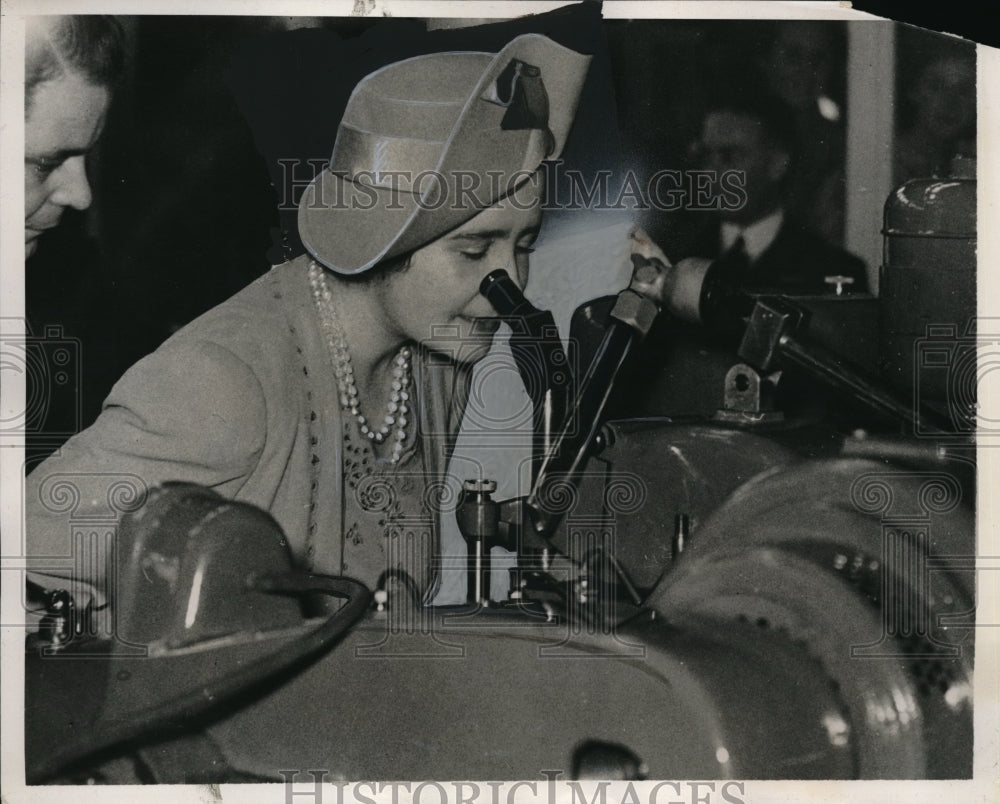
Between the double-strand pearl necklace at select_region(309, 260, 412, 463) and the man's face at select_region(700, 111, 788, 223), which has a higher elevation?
the man's face at select_region(700, 111, 788, 223)

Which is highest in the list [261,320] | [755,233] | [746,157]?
[746,157]

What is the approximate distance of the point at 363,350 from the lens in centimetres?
180

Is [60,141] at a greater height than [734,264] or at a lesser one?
greater

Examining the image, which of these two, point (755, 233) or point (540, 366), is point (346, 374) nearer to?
point (540, 366)

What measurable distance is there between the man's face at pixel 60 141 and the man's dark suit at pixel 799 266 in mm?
995

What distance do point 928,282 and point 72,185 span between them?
1.37 meters

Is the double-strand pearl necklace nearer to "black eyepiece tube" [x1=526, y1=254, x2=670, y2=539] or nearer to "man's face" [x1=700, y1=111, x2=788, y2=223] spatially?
"black eyepiece tube" [x1=526, y1=254, x2=670, y2=539]

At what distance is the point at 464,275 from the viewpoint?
5.84ft

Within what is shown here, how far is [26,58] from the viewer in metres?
1.78

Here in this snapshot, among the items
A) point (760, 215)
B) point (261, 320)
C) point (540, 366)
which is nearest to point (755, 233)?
point (760, 215)

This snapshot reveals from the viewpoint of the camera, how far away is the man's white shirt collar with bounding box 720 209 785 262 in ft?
5.91

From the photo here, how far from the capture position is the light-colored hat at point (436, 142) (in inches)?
68.6

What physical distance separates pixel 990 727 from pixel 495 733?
0.80 m

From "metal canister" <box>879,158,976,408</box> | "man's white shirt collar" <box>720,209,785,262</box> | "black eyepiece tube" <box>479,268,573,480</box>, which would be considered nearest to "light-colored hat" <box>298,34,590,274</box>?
"black eyepiece tube" <box>479,268,573,480</box>
